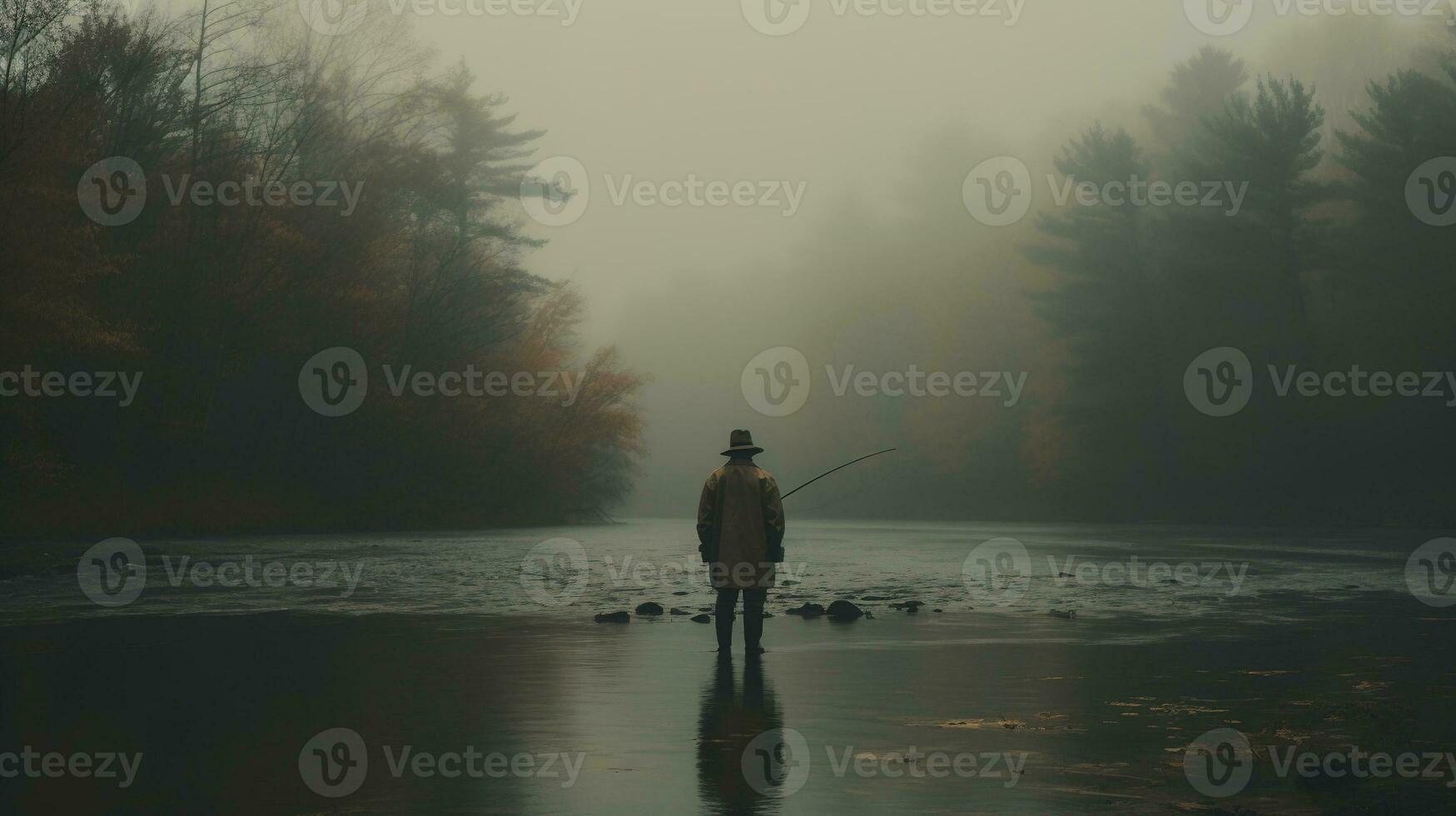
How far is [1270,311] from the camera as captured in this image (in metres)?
58.6

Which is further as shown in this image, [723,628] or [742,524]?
[742,524]

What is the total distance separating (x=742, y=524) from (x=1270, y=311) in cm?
5105

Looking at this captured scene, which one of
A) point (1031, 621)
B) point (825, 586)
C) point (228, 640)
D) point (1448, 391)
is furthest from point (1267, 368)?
point (228, 640)

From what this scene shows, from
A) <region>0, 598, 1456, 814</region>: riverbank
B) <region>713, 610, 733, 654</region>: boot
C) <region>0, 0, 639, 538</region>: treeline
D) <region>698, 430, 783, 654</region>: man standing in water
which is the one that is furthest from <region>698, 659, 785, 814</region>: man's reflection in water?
<region>0, 0, 639, 538</region>: treeline

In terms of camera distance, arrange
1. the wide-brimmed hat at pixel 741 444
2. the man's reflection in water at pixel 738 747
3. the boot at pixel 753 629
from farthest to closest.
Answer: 1. the wide-brimmed hat at pixel 741 444
2. the boot at pixel 753 629
3. the man's reflection in water at pixel 738 747

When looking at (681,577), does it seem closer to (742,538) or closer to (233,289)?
(742,538)

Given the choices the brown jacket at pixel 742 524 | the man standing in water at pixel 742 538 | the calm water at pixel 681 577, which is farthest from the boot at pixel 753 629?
the calm water at pixel 681 577

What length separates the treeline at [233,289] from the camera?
30.4 meters

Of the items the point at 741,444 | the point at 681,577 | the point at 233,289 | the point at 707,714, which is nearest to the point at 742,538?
the point at 741,444

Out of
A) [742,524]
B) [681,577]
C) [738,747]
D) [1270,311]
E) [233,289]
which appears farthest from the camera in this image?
[1270,311]

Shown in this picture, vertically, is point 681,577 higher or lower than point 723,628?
lower

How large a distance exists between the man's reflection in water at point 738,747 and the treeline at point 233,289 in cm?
2432

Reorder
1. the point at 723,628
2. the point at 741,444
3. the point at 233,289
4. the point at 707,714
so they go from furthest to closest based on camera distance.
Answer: the point at 233,289
the point at 741,444
the point at 723,628
the point at 707,714

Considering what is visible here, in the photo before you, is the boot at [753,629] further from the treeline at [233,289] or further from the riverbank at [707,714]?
the treeline at [233,289]
